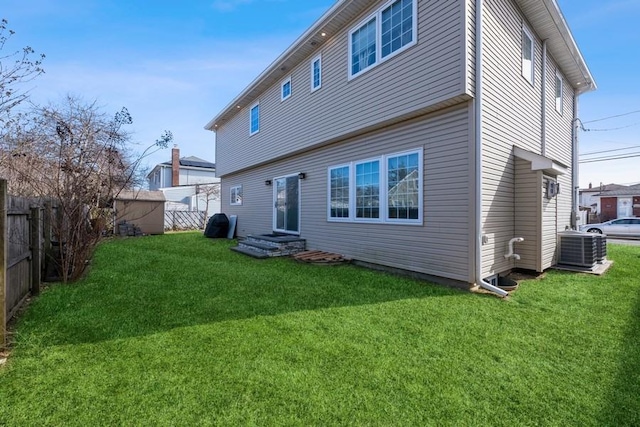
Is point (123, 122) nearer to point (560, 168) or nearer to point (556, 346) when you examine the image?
point (556, 346)

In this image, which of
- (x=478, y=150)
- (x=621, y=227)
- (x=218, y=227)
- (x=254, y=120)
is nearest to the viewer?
(x=478, y=150)

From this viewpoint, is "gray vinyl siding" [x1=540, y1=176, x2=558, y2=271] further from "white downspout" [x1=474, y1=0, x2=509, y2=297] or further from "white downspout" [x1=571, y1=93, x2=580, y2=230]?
"white downspout" [x1=571, y1=93, x2=580, y2=230]

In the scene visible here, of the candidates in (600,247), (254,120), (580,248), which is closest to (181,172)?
(254,120)

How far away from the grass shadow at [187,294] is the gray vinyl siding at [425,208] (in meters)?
0.46

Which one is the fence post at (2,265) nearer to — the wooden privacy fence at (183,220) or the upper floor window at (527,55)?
the upper floor window at (527,55)

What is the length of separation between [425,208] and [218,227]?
983cm

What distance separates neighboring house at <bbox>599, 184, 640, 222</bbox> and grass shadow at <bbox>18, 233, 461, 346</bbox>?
34939 mm

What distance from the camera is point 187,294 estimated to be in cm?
464

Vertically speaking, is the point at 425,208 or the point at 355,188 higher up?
the point at 355,188

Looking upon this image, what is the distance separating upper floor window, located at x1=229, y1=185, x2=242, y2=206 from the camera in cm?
1345

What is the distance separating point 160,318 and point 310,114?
252 inches

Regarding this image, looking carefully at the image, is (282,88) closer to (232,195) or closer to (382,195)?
(382,195)

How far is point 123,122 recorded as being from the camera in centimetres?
565

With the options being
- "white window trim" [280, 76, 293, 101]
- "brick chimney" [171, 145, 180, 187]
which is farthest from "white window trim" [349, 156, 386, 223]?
"brick chimney" [171, 145, 180, 187]
